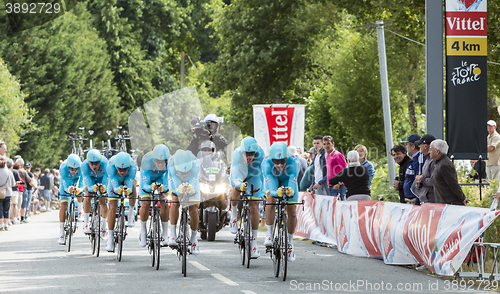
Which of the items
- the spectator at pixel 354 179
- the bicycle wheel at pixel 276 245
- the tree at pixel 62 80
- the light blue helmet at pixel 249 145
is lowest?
the bicycle wheel at pixel 276 245

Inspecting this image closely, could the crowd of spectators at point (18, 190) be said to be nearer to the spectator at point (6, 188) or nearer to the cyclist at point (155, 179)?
the spectator at point (6, 188)

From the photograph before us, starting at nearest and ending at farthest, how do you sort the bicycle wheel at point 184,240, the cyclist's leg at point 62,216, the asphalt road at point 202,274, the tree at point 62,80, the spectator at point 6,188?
the asphalt road at point 202,274 < the bicycle wheel at point 184,240 < the cyclist's leg at point 62,216 < the spectator at point 6,188 < the tree at point 62,80

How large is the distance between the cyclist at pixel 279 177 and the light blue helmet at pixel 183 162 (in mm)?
1089

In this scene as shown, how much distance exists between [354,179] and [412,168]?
5.40ft

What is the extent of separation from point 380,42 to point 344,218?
1139 cm

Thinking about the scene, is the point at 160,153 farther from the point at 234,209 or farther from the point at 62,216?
the point at 62,216

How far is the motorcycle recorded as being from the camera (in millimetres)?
15492

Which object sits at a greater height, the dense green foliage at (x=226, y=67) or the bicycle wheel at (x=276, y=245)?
the dense green foliage at (x=226, y=67)

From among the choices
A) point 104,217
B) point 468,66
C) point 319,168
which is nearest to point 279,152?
point 104,217

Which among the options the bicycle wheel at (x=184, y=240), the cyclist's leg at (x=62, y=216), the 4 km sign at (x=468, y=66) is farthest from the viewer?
the cyclist's leg at (x=62, y=216)

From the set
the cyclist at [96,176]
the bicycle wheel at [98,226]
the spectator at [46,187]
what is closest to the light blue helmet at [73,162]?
the cyclist at [96,176]

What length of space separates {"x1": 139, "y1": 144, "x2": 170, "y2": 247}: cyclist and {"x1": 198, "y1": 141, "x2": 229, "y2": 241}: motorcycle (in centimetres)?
290

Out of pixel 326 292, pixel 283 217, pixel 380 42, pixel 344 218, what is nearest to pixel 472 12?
pixel 344 218

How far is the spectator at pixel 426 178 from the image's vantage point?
11922mm
